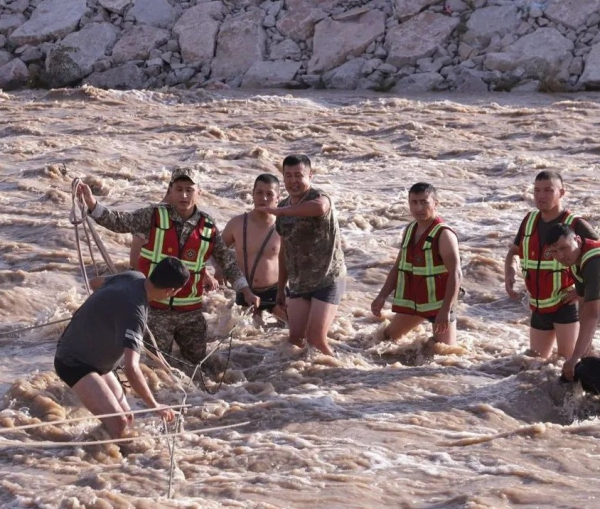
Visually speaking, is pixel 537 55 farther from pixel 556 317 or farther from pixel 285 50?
pixel 556 317

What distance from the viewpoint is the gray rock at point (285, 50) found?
20.9 m

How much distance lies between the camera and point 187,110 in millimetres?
17141

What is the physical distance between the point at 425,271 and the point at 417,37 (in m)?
14.3

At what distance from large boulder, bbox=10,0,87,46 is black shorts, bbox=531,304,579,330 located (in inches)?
688

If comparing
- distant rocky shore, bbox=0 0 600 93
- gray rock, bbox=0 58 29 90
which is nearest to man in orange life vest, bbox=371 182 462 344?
distant rocky shore, bbox=0 0 600 93

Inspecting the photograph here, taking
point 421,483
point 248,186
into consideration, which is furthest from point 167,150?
point 421,483

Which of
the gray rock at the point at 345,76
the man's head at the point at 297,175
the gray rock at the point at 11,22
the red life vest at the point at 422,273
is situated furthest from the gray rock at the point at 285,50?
the man's head at the point at 297,175

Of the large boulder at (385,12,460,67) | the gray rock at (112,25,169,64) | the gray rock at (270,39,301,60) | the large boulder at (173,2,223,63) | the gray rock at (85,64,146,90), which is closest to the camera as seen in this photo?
the large boulder at (385,12,460,67)

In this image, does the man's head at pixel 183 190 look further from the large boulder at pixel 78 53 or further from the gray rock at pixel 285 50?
the large boulder at pixel 78 53

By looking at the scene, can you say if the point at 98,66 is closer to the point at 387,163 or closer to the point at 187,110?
the point at 187,110

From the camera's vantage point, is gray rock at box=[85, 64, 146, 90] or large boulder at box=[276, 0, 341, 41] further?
gray rock at box=[85, 64, 146, 90]

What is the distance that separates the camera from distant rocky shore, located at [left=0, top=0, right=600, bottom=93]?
64.7 ft

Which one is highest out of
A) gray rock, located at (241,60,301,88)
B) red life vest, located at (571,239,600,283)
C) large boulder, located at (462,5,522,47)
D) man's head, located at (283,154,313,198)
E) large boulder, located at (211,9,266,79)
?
large boulder, located at (462,5,522,47)

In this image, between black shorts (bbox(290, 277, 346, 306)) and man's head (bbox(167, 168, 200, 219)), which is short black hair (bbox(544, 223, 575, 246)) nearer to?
black shorts (bbox(290, 277, 346, 306))
